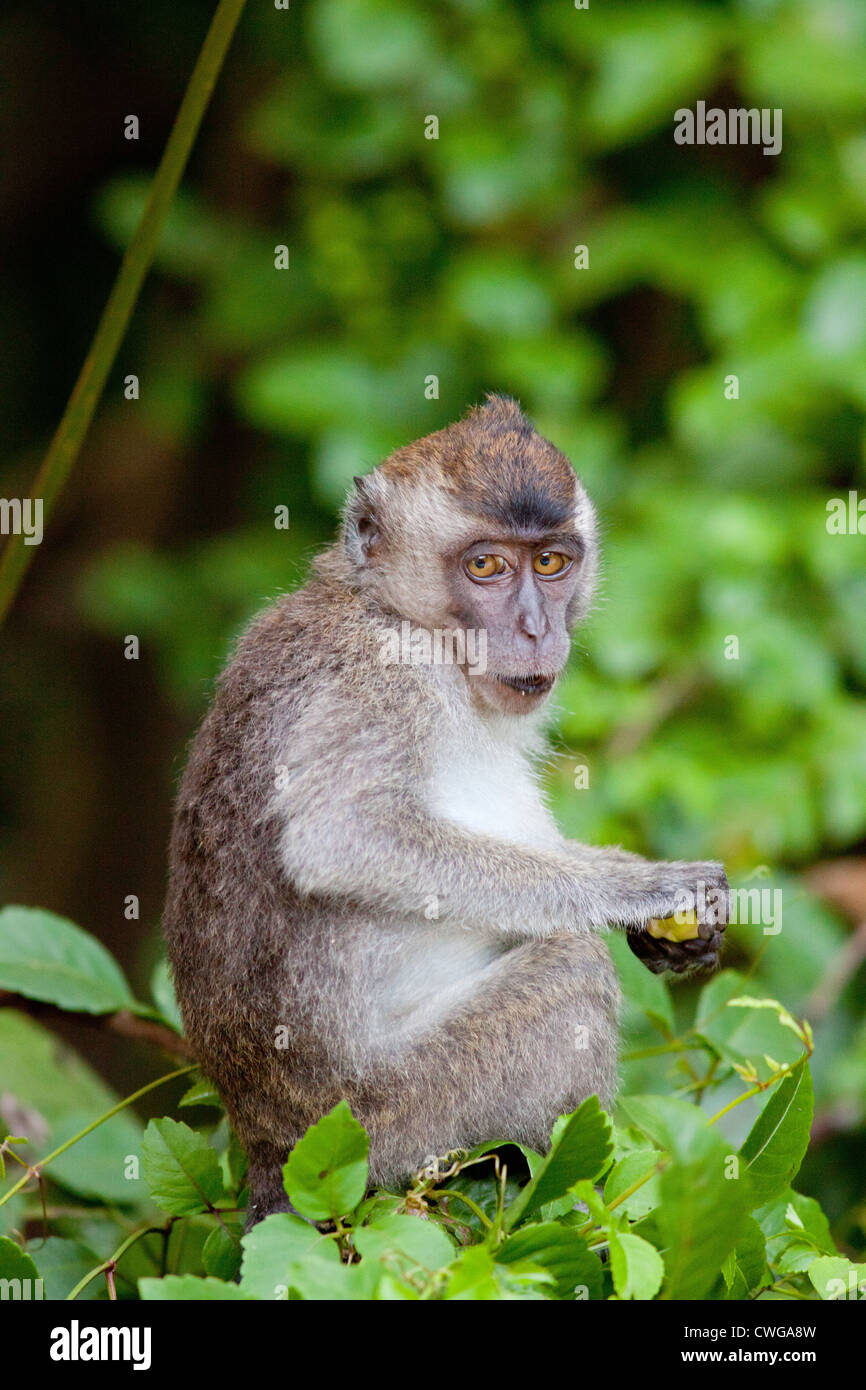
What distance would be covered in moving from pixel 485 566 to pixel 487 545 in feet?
0.22

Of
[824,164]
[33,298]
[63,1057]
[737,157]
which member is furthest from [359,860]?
[33,298]

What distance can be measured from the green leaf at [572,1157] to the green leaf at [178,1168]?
0.79 metres

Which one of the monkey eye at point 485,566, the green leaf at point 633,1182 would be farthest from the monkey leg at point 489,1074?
the monkey eye at point 485,566

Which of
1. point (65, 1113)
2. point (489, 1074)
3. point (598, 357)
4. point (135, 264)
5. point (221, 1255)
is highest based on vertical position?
point (598, 357)

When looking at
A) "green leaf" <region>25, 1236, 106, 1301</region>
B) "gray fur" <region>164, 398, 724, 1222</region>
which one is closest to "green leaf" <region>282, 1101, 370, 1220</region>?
"gray fur" <region>164, 398, 724, 1222</region>

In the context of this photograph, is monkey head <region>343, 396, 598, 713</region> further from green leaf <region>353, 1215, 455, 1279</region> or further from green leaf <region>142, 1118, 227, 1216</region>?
green leaf <region>353, 1215, 455, 1279</region>

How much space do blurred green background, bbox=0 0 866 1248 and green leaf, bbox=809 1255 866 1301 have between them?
90.9 inches

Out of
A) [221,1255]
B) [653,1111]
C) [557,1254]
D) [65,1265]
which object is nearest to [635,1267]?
[557,1254]

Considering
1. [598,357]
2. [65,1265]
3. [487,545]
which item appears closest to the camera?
[65,1265]

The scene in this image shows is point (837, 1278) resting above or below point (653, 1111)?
below

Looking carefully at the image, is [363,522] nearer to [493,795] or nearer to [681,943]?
[493,795]

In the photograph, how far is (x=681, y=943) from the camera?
419 cm

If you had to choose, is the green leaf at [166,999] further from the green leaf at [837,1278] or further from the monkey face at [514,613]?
the green leaf at [837,1278]
